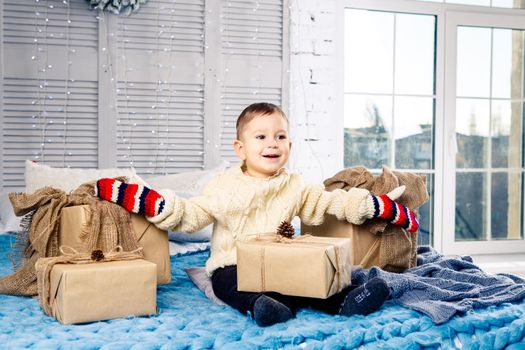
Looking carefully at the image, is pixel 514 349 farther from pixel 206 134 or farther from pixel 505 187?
pixel 505 187

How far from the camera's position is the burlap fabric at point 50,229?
170 centimetres

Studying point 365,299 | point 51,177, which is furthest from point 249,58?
point 365,299

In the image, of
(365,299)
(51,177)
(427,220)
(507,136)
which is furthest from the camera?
(507,136)

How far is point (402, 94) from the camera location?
3812 mm

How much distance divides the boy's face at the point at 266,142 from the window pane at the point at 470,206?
92.2 inches

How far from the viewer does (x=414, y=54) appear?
A: 3816 mm

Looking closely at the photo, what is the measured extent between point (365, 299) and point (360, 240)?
524 millimetres

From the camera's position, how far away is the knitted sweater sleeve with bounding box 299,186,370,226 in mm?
1900

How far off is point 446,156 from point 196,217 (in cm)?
237

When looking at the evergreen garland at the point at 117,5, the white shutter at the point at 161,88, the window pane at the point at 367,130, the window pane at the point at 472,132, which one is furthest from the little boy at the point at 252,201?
the window pane at the point at 472,132

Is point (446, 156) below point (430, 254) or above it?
above

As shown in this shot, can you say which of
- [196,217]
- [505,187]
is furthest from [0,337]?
[505,187]

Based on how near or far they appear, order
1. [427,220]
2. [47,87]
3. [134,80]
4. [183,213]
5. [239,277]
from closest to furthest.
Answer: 1. [239,277]
2. [183,213]
3. [47,87]
4. [134,80]
5. [427,220]

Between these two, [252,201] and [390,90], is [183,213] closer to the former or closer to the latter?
[252,201]
